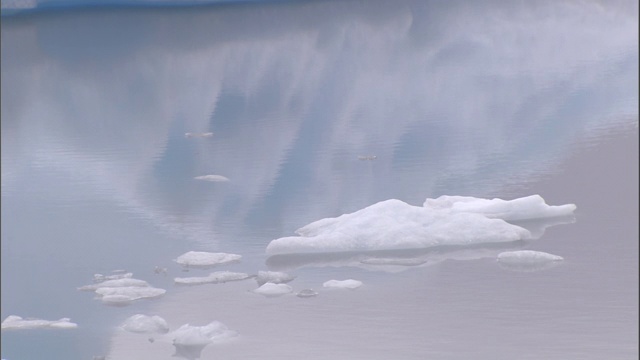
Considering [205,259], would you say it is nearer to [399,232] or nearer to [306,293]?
[306,293]

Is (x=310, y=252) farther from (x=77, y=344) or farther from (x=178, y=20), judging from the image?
(x=178, y=20)

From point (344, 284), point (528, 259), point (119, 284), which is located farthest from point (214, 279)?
point (528, 259)

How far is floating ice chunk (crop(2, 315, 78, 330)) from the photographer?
3102 mm

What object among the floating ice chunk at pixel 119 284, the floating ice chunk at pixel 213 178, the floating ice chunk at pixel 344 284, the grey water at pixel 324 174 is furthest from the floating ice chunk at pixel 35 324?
the floating ice chunk at pixel 213 178

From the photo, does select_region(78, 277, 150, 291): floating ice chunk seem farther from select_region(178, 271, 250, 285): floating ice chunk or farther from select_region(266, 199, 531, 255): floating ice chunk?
select_region(266, 199, 531, 255): floating ice chunk

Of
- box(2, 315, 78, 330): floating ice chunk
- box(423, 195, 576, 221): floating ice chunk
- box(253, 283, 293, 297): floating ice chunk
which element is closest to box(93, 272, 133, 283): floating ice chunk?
box(2, 315, 78, 330): floating ice chunk

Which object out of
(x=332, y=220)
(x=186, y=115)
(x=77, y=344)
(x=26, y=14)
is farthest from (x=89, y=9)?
(x=77, y=344)

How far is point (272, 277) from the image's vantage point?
3.36 meters

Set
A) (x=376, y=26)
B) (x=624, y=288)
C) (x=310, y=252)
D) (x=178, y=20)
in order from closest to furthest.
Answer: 1. (x=624, y=288)
2. (x=310, y=252)
3. (x=376, y=26)
4. (x=178, y=20)

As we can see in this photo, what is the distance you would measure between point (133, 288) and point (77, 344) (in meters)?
0.42

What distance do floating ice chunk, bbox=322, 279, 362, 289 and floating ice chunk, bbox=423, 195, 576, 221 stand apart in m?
0.65

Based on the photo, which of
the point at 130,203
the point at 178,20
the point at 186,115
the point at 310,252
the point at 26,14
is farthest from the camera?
the point at 26,14

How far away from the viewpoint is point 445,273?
3.36 meters

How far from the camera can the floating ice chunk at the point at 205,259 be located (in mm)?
3553
